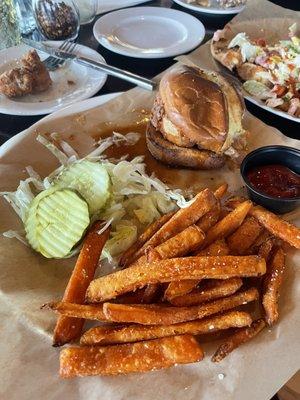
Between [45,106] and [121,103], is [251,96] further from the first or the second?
[45,106]

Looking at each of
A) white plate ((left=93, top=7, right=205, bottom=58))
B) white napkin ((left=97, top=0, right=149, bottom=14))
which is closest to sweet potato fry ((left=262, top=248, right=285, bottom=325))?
white plate ((left=93, top=7, right=205, bottom=58))

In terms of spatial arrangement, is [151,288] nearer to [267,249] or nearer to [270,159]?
[267,249]

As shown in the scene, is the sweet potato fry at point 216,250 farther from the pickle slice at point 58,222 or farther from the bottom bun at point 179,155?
the bottom bun at point 179,155

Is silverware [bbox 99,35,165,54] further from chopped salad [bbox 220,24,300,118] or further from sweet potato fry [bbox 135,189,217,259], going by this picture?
sweet potato fry [bbox 135,189,217,259]

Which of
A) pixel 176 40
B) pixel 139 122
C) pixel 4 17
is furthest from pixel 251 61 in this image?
pixel 4 17

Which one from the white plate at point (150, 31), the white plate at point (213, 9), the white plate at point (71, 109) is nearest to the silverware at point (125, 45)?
the white plate at point (150, 31)

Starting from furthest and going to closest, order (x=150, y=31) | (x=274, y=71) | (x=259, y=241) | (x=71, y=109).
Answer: (x=150, y=31)
(x=274, y=71)
(x=71, y=109)
(x=259, y=241)

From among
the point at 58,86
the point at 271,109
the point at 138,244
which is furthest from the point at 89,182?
the point at 271,109
